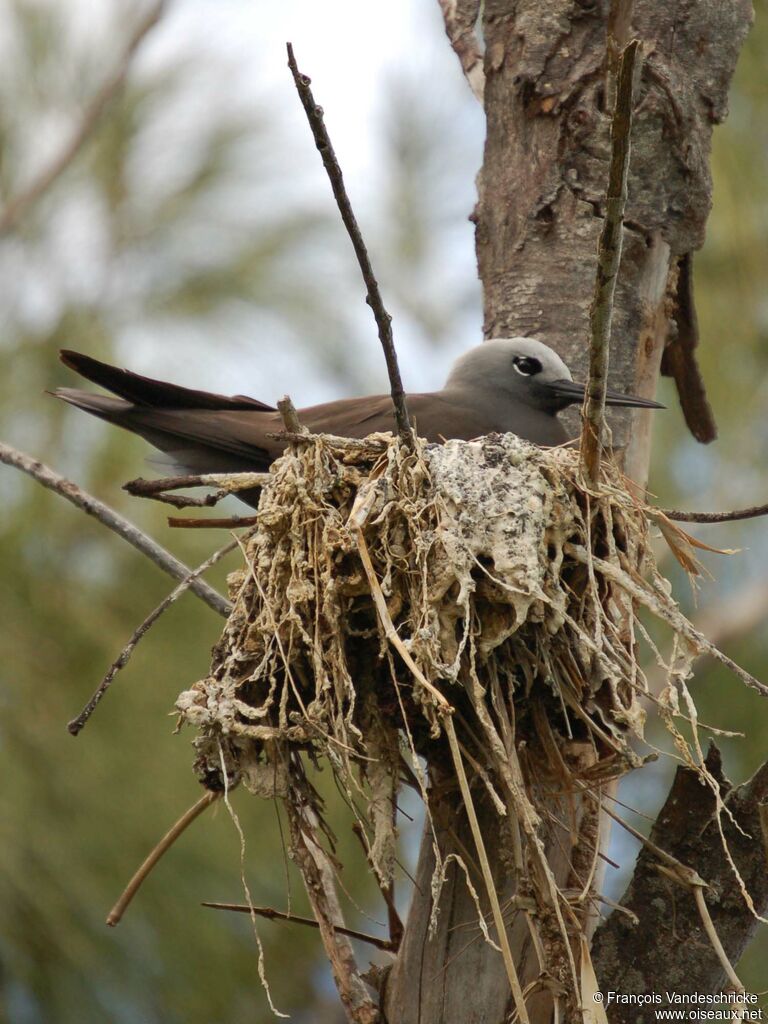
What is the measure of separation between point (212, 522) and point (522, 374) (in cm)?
138

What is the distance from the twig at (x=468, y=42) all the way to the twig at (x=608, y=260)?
1.89 meters

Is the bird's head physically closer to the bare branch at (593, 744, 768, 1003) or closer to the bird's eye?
the bird's eye

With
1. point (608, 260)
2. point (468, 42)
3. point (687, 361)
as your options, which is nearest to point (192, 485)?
point (608, 260)

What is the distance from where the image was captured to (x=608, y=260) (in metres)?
2.24

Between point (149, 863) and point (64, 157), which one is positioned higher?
point (64, 157)

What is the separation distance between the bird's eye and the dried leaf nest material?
1.03 m

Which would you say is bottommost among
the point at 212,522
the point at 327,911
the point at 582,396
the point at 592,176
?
the point at 327,911

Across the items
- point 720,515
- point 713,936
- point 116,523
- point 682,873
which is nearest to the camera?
point 713,936

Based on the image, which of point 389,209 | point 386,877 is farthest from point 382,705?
point 389,209

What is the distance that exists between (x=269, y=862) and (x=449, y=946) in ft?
7.86

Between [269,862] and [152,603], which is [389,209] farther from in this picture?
[269,862]

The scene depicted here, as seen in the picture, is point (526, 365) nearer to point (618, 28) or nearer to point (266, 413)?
point (266, 413)

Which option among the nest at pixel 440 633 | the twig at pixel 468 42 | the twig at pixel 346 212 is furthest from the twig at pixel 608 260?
the twig at pixel 468 42

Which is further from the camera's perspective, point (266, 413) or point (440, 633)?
point (266, 413)
